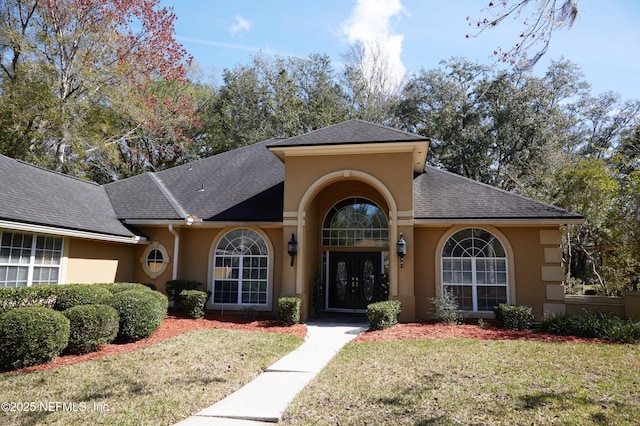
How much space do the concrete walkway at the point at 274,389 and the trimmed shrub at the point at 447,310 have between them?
3218 millimetres

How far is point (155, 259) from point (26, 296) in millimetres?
5569

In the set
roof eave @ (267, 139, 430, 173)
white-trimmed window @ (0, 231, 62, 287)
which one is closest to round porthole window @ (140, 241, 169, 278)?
white-trimmed window @ (0, 231, 62, 287)

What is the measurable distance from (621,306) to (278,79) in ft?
84.5

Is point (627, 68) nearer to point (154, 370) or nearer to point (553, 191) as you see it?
point (154, 370)

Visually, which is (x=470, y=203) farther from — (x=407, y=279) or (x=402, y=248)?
(x=407, y=279)

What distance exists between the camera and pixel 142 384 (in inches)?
262

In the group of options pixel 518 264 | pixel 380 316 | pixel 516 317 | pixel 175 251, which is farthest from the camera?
pixel 175 251

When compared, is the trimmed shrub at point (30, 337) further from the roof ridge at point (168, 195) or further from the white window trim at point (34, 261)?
the roof ridge at point (168, 195)

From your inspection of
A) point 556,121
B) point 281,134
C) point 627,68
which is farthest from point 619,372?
point 281,134

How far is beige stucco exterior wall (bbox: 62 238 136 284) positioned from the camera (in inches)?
481

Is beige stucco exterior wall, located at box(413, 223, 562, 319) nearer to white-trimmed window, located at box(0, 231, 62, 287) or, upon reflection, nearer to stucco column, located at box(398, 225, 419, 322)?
stucco column, located at box(398, 225, 419, 322)

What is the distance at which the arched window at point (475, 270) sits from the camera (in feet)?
42.8

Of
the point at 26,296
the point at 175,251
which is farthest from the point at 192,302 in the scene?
the point at 26,296

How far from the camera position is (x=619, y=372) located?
7145mm
